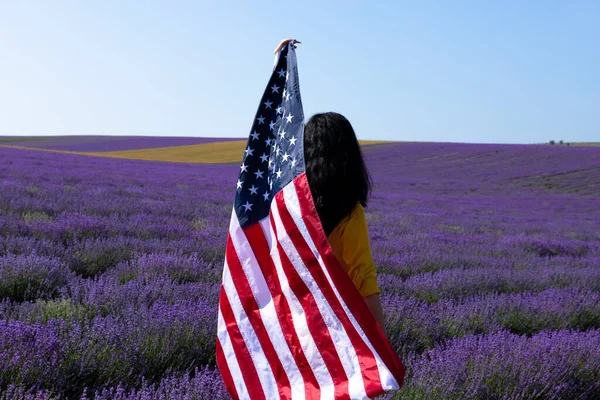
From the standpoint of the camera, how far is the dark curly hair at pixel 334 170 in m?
1.87

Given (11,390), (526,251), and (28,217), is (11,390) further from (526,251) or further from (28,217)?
(526,251)

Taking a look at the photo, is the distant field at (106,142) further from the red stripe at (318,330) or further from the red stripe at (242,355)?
the red stripe at (318,330)

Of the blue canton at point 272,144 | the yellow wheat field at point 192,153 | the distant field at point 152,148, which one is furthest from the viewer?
the distant field at point 152,148

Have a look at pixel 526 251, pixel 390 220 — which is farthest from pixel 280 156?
pixel 390 220

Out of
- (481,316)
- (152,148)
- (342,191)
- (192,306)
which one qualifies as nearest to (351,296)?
(342,191)

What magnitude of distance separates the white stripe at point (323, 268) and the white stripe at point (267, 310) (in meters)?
0.25

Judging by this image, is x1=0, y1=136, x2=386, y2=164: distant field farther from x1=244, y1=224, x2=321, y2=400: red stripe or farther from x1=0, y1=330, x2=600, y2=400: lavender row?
x1=244, y1=224, x2=321, y2=400: red stripe

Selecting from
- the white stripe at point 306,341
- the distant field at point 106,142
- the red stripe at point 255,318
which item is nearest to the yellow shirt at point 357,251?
the white stripe at point 306,341

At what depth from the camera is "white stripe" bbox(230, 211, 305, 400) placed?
70.8 inches

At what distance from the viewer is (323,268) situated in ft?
5.74

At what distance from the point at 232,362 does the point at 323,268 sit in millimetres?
524

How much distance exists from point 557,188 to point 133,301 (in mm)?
26699

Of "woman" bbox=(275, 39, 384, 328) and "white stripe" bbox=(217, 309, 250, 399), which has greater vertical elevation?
"woman" bbox=(275, 39, 384, 328)

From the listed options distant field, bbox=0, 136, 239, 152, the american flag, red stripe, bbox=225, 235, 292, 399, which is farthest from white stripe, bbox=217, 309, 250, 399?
distant field, bbox=0, 136, 239, 152
